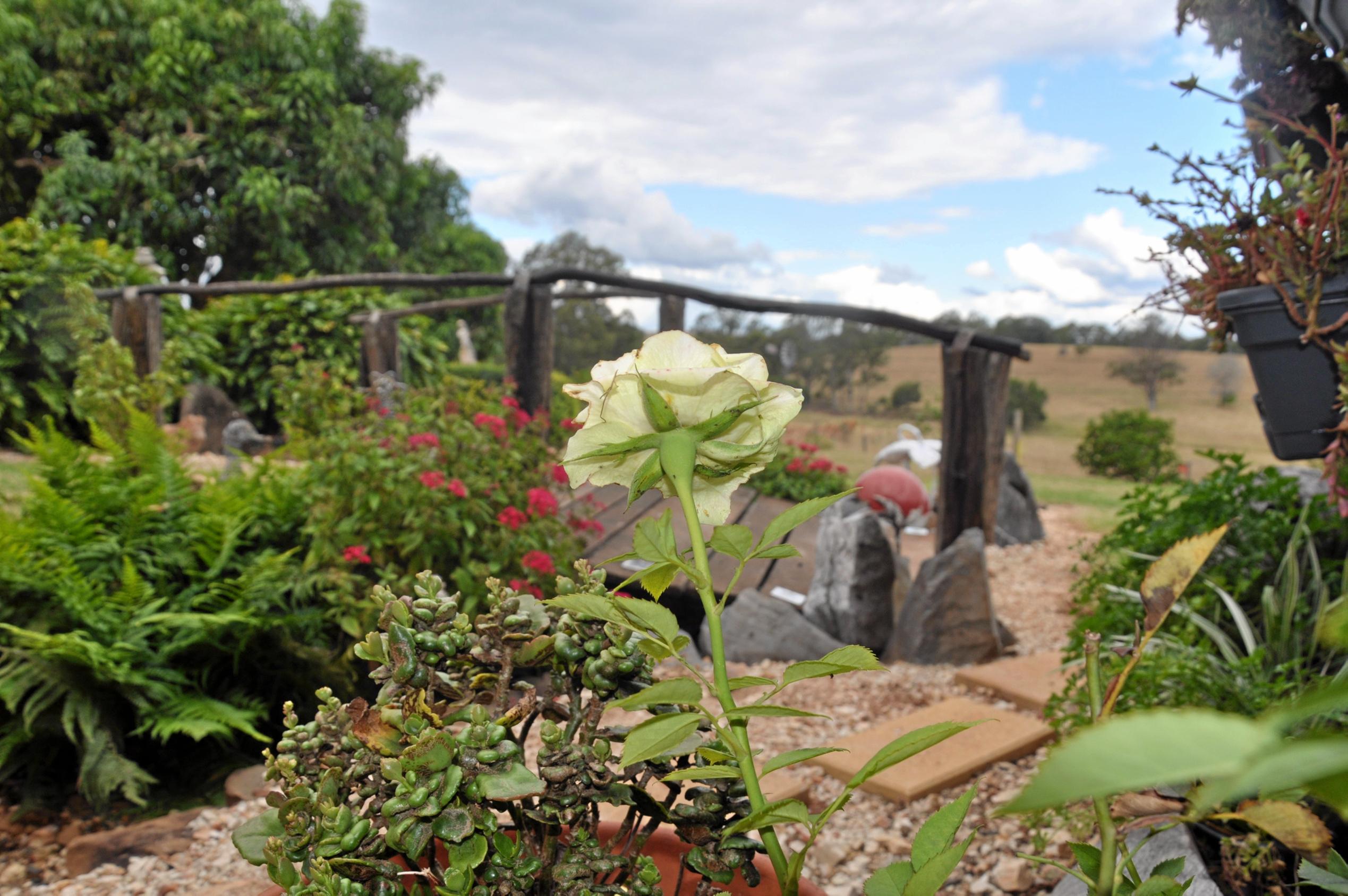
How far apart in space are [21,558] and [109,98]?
56.5ft

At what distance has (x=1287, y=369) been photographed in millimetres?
1757

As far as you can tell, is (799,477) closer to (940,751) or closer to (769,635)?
(769,635)

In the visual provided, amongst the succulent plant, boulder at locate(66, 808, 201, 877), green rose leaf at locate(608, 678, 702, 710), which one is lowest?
boulder at locate(66, 808, 201, 877)

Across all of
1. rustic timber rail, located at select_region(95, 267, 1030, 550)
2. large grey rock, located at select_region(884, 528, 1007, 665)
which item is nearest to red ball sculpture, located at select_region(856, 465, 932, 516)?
rustic timber rail, located at select_region(95, 267, 1030, 550)

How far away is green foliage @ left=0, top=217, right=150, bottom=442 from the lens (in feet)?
29.9

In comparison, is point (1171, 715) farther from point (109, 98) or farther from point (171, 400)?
point (109, 98)

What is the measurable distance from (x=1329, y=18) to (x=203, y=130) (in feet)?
62.3

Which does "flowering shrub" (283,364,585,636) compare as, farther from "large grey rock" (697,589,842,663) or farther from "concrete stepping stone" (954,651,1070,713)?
"concrete stepping stone" (954,651,1070,713)

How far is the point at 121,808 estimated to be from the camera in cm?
245

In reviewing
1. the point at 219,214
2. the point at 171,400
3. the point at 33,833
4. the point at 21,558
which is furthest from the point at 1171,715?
the point at 219,214

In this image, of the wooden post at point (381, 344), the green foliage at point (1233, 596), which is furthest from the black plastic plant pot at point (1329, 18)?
the wooden post at point (381, 344)

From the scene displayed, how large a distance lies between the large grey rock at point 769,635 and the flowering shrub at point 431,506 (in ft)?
2.62

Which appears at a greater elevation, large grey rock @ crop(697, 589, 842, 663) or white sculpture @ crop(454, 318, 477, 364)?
white sculpture @ crop(454, 318, 477, 364)

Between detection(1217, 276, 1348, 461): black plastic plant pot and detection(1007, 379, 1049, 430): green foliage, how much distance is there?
22.1 meters
